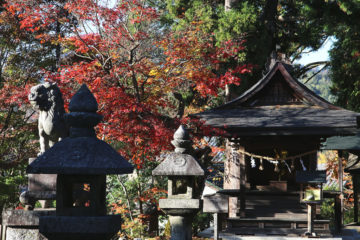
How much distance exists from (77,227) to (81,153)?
0.94 m

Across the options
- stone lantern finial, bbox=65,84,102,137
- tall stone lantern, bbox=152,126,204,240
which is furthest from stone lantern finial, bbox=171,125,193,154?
stone lantern finial, bbox=65,84,102,137

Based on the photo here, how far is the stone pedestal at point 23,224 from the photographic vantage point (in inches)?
290

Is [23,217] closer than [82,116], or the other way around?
[82,116]

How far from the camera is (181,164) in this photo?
959 cm

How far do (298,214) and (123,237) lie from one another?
6.13m

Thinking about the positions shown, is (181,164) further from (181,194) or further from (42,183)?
(42,183)

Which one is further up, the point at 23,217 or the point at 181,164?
the point at 181,164

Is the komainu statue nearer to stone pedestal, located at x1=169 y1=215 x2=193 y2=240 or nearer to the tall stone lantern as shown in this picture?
the tall stone lantern

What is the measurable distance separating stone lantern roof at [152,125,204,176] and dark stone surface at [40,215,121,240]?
11.8ft

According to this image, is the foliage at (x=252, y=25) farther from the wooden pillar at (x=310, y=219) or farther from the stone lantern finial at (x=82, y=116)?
the stone lantern finial at (x=82, y=116)

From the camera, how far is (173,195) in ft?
32.3

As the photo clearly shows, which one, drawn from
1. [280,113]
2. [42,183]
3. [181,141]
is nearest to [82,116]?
[42,183]

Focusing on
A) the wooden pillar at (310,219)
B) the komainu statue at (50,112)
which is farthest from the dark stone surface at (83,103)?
the wooden pillar at (310,219)

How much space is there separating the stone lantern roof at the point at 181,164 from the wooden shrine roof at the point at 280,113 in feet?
15.8
